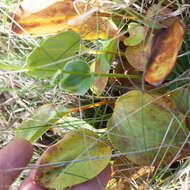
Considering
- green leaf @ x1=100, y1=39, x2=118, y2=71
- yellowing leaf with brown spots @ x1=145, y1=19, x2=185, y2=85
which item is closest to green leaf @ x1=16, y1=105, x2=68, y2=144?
green leaf @ x1=100, y1=39, x2=118, y2=71

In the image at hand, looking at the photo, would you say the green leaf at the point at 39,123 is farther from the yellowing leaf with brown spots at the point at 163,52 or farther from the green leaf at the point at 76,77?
the yellowing leaf with brown spots at the point at 163,52

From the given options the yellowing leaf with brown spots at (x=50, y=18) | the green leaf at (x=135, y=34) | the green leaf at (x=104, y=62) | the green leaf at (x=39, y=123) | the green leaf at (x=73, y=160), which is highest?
the yellowing leaf with brown spots at (x=50, y=18)

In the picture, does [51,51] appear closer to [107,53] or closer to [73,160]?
[107,53]

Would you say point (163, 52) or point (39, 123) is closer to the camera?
point (163, 52)

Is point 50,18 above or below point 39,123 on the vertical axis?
above

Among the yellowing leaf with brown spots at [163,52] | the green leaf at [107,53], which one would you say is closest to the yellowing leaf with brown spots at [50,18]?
the green leaf at [107,53]

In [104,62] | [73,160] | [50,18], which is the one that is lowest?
[73,160]

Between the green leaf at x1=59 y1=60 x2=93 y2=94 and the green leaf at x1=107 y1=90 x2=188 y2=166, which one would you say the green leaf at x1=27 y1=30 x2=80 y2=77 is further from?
the green leaf at x1=107 y1=90 x2=188 y2=166

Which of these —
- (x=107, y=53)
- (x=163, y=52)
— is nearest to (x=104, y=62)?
(x=107, y=53)
